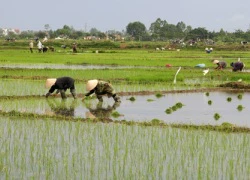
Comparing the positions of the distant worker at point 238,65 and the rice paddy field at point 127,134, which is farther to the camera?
the distant worker at point 238,65

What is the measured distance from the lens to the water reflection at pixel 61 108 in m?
8.80

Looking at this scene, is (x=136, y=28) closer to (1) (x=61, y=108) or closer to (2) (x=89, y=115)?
(1) (x=61, y=108)

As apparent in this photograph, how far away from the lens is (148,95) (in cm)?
1189

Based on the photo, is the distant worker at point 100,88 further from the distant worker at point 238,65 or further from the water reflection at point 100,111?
the distant worker at point 238,65

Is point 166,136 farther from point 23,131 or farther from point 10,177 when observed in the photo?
point 10,177

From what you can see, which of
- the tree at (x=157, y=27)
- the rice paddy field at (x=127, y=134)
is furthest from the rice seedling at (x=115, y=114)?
the tree at (x=157, y=27)

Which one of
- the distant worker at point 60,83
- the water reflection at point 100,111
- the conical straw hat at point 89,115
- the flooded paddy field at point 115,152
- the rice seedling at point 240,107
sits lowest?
the rice seedling at point 240,107

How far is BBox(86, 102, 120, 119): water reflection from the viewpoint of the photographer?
866 cm

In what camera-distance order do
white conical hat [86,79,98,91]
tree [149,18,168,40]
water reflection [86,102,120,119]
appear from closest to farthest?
water reflection [86,102,120,119] → white conical hat [86,79,98,91] → tree [149,18,168,40]

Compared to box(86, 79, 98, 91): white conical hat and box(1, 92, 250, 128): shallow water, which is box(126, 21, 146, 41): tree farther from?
box(86, 79, 98, 91): white conical hat

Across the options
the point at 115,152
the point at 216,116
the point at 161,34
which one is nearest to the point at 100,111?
the point at 216,116

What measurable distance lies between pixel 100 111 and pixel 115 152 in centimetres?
330

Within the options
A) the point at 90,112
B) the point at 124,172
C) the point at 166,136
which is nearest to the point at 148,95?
the point at 90,112

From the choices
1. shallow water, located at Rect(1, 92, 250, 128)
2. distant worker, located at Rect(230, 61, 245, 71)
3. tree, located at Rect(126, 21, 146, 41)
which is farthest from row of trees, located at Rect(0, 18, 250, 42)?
shallow water, located at Rect(1, 92, 250, 128)
